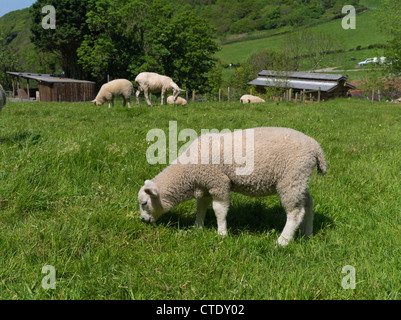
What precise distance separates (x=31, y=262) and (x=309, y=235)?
105 inches

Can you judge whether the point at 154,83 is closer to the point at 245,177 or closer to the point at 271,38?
the point at 245,177

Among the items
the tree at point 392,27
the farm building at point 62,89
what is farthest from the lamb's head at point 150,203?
the tree at point 392,27

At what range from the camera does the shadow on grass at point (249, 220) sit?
3.73 meters

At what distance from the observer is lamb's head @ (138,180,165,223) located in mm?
3545

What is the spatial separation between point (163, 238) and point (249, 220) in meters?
1.19

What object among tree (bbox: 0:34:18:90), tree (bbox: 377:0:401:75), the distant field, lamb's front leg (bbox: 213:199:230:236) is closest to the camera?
lamb's front leg (bbox: 213:199:230:236)

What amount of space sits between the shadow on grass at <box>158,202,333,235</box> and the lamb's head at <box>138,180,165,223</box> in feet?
Answer: 0.53

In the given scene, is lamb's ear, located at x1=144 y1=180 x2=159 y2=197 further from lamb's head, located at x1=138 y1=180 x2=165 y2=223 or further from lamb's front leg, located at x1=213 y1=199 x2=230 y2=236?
lamb's front leg, located at x1=213 y1=199 x2=230 y2=236

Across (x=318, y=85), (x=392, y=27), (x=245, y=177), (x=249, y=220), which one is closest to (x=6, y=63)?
(x=318, y=85)

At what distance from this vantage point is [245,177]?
11.0 ft

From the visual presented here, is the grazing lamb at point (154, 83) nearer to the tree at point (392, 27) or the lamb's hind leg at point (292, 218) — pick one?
the lamb's hind leg at point (292, 218)

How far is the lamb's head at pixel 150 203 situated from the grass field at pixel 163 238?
11cm

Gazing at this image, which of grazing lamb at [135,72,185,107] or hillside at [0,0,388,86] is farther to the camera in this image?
hillside at [0,0,388,86]

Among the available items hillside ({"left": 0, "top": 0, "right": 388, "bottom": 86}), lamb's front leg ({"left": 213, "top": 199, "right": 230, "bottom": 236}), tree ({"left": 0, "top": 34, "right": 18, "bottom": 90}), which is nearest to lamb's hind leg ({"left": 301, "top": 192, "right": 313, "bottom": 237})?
lamb's front leg ({"left": 213, "top": 199, "right": 230, "bottom": 236})
